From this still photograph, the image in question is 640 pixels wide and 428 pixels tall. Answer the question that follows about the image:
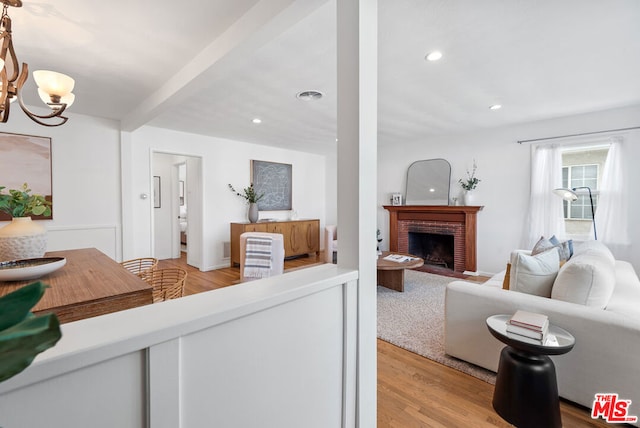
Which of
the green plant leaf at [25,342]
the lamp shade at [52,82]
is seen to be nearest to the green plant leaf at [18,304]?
the green plant leaf at [25,342]

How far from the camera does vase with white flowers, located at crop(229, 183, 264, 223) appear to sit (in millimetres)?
5134

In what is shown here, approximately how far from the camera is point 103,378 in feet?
1.91

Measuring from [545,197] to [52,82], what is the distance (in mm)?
5223

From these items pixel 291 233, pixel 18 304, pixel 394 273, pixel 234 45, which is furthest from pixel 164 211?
pixel 18 304

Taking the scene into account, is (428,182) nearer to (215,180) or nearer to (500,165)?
(500,165)

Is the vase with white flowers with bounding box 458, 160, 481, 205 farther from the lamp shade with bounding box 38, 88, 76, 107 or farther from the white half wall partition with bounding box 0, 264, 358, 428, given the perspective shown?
the lamp shade with bounding box 38, 88, 76, 107

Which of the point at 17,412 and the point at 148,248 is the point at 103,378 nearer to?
the point at 17,412

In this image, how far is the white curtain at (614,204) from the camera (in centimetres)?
346

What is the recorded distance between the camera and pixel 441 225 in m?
4.86

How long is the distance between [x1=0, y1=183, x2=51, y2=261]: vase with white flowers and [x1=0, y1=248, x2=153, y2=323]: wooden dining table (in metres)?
0.19

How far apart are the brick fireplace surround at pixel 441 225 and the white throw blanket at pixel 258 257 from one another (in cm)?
280

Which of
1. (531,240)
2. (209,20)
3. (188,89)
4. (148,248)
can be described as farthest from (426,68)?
(148,248)

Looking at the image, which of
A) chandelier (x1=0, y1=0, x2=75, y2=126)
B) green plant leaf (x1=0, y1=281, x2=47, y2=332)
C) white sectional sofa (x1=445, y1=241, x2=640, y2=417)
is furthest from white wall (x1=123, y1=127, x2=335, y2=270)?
green plant leaf (x1=0, y1=281, x2=47, y2=332)

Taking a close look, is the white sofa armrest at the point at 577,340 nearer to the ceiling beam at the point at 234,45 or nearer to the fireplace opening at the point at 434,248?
the ceiling beam at the point at 234,45
